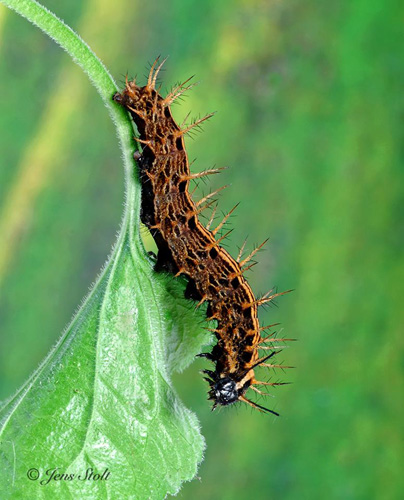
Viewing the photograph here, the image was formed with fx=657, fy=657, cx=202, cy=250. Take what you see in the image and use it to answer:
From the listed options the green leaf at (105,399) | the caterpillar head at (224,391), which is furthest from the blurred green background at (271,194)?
the green leaf at (105,399)

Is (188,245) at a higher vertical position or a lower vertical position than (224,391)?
higher

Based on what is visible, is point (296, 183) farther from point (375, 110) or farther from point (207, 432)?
point (207, 432)

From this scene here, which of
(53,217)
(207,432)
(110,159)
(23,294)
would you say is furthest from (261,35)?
(207,432)

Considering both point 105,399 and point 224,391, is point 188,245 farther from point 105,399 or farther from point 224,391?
point 105,399

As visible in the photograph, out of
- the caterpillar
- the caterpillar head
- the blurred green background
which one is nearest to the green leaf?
the caterpillar

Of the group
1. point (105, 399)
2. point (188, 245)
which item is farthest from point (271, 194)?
point (105, 399)

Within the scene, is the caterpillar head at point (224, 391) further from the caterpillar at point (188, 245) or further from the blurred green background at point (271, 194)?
the blurred green background at point (271, 194)

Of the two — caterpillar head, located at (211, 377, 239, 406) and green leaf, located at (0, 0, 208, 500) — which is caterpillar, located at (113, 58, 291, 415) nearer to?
caterpillar head, located at (211, 377, 239, 406)
